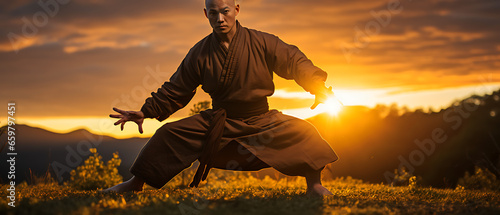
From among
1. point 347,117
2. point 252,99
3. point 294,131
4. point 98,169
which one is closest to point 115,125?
point 252,99

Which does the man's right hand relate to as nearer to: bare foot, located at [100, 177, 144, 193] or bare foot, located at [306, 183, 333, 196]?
bare foot, located at [100, 177, 144, 193]

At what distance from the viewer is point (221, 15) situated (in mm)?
5832

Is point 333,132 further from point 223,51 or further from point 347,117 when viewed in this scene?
point 223,51

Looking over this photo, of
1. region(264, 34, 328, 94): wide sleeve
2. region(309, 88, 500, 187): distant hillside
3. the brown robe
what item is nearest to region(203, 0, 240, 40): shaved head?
the brown robe

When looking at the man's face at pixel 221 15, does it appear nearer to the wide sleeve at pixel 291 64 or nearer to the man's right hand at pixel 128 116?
the wide sleeve at pixel 291 64

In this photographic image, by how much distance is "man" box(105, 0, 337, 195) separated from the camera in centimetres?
580

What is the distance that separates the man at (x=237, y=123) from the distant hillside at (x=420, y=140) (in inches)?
159

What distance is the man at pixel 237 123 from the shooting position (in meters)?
5.80

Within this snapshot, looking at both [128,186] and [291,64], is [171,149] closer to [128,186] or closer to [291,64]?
[128,186]

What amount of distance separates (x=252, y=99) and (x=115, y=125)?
180 centimetres

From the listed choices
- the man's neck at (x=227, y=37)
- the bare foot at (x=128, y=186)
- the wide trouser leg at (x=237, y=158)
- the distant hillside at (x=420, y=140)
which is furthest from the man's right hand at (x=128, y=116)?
the distant hillside at (x=420, y=140)

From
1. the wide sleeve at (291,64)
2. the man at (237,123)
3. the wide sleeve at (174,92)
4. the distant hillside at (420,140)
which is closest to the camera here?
the man at (237,123)

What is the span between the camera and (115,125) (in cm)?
586

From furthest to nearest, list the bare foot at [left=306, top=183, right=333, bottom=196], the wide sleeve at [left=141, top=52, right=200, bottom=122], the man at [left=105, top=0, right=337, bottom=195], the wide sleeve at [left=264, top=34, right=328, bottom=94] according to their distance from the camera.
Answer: the wide sleeve at [left=141, top=52, right=200, bottom=122], the wide sleeve at [left=264, top=34, right=328, bottom=94], the man at [left=105, top=0, right=337, bottom=195], the bare foot at [left=306, top=183, right=333, bottom=196]
